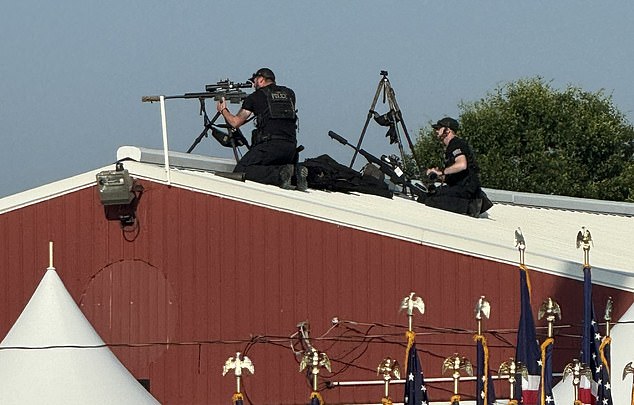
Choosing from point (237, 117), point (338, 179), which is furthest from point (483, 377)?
point (338, 179)

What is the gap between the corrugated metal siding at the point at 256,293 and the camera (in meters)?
16.4

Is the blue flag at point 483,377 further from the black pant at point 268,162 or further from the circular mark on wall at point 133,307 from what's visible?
the black pant at point 268,162

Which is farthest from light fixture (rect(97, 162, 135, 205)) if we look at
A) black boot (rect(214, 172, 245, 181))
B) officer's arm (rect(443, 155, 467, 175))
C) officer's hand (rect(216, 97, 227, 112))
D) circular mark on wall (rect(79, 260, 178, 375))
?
officer's arm (rect(443, 155, 467, 175))

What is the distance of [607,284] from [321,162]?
196 inches

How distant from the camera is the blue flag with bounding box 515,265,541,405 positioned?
1315 cm

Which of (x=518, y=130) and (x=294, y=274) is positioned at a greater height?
(x=518, y=130)

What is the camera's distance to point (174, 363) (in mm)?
16500

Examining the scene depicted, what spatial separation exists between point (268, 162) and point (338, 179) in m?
2.08

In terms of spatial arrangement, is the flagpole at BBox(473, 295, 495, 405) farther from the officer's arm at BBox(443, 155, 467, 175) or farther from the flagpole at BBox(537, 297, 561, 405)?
the officer's arm at BBox(443, 155, 467, 175)

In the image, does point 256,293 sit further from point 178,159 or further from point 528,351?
point 528,351

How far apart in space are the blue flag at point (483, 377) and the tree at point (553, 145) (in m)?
35.4

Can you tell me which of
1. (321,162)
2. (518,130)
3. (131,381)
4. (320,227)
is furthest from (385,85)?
(518,130)

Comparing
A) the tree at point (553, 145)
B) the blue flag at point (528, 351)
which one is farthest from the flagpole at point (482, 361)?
the tree at point (553, 145)

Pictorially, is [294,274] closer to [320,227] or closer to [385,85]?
[320,227]
